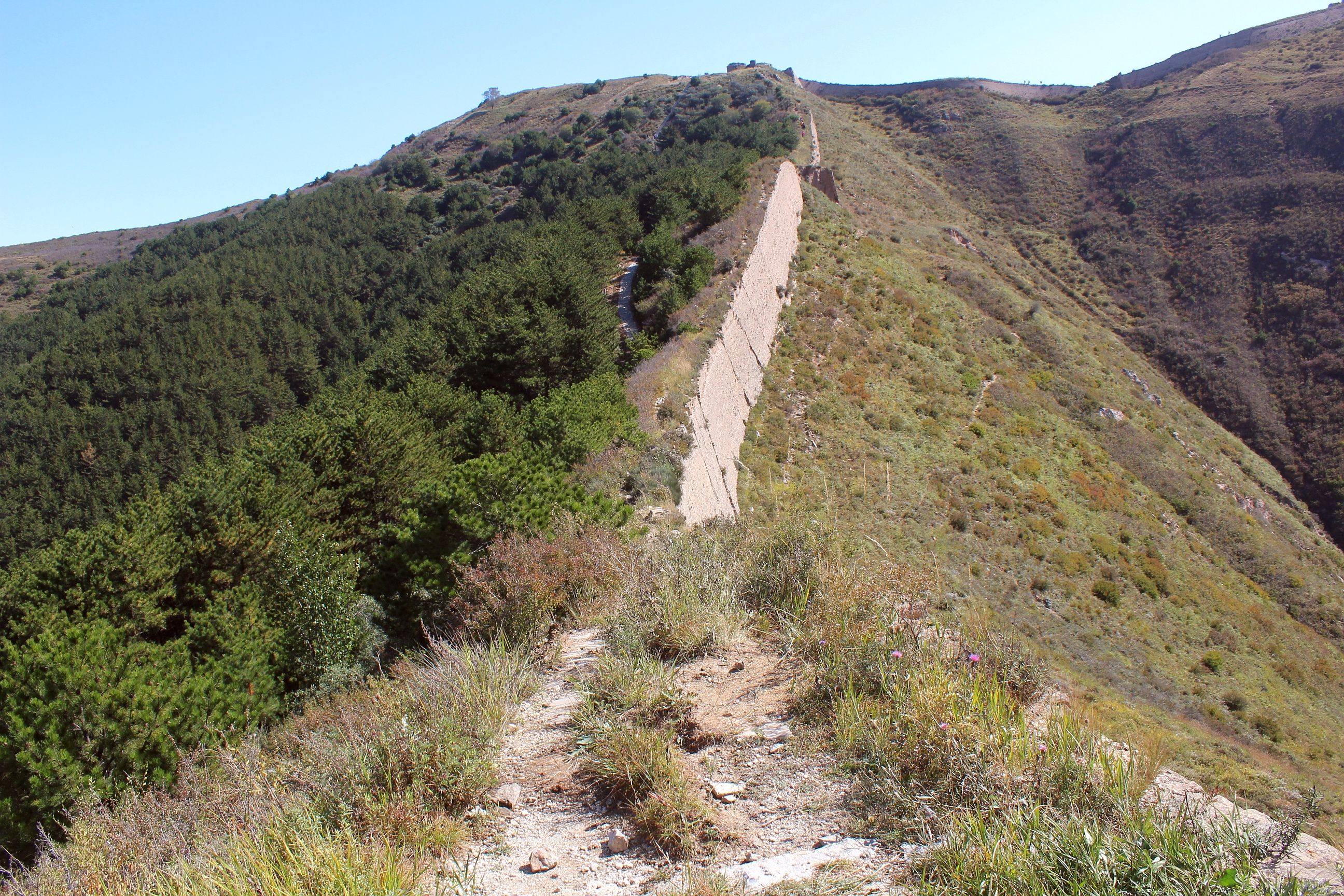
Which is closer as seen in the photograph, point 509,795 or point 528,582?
point 509,795

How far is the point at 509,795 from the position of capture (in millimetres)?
4082

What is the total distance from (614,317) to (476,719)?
24617 mm

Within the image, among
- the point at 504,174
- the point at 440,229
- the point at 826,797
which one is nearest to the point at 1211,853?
the point at 826,797

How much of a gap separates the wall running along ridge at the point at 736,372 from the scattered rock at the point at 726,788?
17.9 ft

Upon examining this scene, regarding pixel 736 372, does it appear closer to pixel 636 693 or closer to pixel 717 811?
pixel 636 693

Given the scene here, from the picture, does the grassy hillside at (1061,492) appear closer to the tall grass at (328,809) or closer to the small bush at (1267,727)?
the small bush at (1267,727)

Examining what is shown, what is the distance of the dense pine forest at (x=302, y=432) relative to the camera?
375 inches

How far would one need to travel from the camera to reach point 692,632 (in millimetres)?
5344

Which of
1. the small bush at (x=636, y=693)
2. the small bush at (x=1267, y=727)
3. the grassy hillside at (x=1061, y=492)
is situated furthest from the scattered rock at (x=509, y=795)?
the small bush at (x=1267, y=727)

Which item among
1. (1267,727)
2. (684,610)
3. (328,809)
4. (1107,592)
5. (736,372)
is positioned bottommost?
(1267,727)

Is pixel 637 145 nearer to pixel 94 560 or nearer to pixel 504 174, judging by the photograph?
pixel 504 174

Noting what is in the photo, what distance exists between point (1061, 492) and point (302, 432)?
77.6 feet

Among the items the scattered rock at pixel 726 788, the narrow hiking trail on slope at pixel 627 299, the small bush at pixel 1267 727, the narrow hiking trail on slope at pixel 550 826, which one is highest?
the narrow hiking trail on slope at pixel 627 299

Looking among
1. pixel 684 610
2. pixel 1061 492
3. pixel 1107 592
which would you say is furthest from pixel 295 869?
pixel 1061 492
